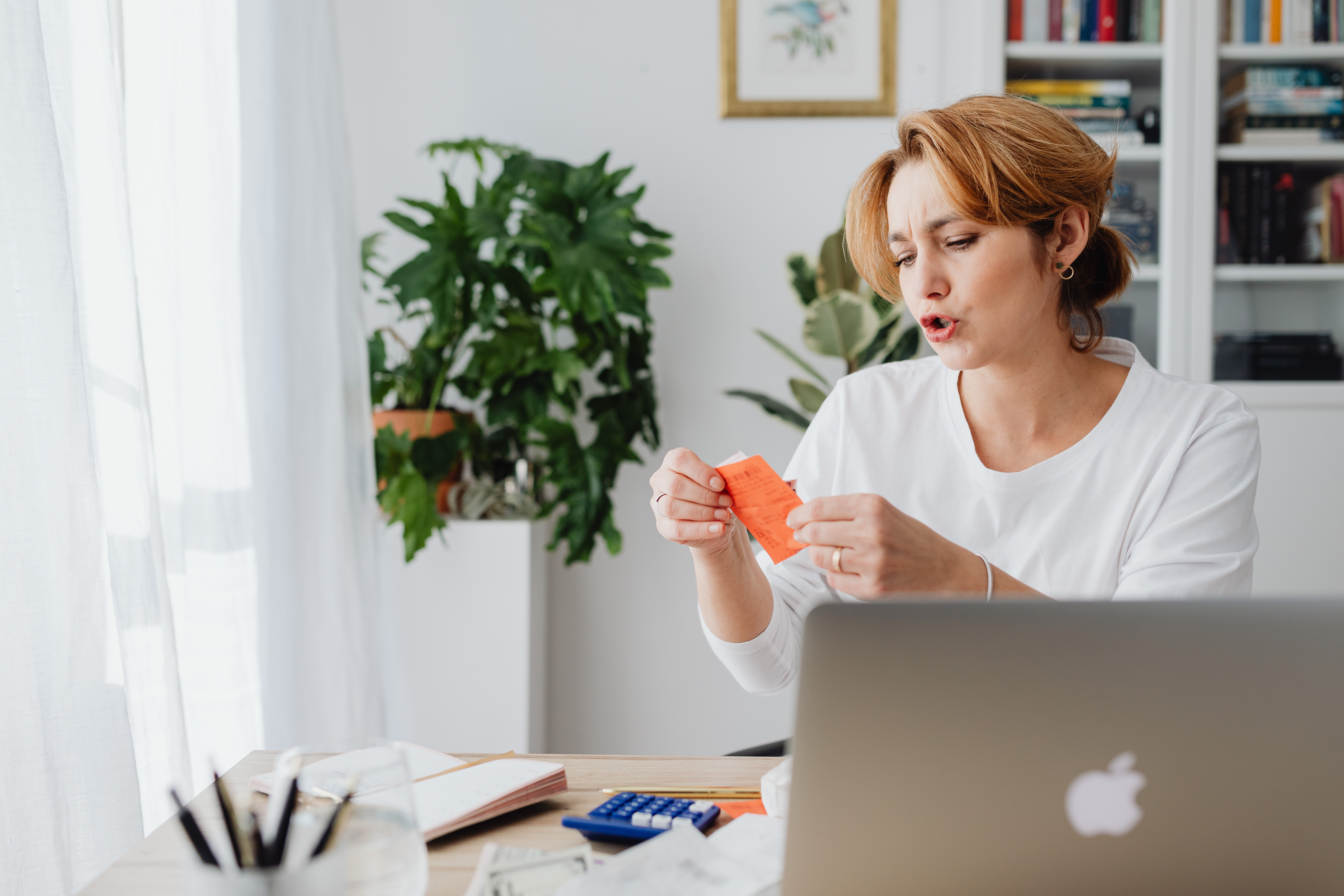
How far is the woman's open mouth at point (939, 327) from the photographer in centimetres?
125

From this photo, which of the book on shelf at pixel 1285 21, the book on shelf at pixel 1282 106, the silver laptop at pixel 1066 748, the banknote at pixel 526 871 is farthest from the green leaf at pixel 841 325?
the silver laptop at pixel 1066 748

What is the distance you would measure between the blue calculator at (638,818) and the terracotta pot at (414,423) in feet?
4.83

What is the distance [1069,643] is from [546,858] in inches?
18.1

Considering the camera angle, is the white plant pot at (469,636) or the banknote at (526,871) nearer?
the banknote at (526,871)

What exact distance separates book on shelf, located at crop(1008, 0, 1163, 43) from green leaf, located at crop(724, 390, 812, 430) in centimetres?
105

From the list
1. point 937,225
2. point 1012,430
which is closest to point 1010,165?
point 937,225

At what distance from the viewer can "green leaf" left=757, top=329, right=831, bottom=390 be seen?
90.7 inches

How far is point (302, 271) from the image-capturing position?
6.08ft

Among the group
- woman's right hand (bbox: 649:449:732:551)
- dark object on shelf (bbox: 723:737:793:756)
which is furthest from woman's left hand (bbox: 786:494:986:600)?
dark object on shelf (bbox: 723:737:793:756)

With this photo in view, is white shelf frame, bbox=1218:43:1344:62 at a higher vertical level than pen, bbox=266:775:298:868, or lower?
higher

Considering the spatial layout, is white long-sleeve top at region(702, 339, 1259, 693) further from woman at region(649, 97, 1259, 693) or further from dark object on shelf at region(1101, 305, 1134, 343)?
dark object on shelf at region(1101, 305, 1134, 343)

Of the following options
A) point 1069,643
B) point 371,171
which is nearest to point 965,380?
point 1069,643

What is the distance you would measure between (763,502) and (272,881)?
629 mm

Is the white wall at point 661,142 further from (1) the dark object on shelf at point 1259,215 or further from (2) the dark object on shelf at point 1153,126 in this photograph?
(1) the dark object on shelf at point 1259,215
